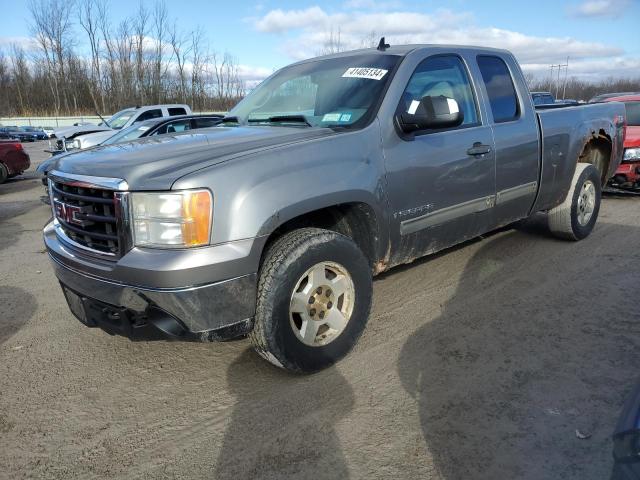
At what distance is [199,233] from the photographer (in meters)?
2.47

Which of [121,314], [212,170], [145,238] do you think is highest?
[212,170]

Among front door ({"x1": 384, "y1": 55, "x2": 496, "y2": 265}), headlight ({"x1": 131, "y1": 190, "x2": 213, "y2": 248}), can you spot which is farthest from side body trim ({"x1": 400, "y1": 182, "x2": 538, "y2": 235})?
headlight ({"x1": 131, "y1": 190, "x2": 213, "y2": 248})

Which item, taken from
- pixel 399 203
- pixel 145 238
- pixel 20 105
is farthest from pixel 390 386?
pixel 20 105

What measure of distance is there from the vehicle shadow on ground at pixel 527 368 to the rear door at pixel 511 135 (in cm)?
72

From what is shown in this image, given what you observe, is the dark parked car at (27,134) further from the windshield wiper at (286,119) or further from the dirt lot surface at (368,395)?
the windshield wiper at (286,119)

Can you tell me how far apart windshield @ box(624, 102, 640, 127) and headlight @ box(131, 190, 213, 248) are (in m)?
8.87

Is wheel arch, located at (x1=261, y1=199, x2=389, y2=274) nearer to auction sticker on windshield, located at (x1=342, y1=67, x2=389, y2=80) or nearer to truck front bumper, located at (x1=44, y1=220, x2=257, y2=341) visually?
truck front bumper, located at (x1=44, y1=220, x2=257, y2=341)

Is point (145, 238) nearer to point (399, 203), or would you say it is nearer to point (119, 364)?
point (119, 364)

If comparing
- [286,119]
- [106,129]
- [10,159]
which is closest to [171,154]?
[286,119]

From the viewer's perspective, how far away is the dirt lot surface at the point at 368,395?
2.35 metres

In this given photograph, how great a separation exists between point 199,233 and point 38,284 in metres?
3.29

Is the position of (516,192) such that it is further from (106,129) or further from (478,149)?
(106,129)

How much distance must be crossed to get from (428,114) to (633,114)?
25.0 ft

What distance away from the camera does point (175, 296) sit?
96.8 inches
